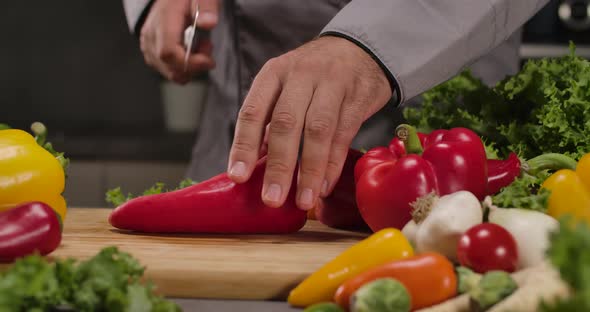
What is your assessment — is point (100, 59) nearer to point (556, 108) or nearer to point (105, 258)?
point (556, 108)

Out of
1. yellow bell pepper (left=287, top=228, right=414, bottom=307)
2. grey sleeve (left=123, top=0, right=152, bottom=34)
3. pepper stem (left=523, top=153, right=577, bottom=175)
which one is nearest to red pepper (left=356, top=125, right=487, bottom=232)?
pepper stem (left=523, top=153, right=577, bottom=175)

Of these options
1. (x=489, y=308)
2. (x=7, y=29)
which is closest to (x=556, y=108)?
(x=489, y=308)

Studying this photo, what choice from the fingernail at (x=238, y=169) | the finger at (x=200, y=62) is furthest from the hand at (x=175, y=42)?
the fingernail at (x=238, y=169)

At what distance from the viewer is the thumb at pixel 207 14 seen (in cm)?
177

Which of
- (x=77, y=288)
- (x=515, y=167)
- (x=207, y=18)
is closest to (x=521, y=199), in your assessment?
(x=515, y=167)

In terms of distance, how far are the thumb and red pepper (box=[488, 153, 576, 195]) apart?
72cm

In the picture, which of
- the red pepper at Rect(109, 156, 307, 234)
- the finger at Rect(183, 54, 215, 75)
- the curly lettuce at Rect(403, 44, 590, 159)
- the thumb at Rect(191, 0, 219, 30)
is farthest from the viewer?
the finger at Rect(183, 54, 215, 75)

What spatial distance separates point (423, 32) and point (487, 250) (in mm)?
719

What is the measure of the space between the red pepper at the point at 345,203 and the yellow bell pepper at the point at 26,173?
1.59ft

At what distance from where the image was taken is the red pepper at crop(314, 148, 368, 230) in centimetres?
148

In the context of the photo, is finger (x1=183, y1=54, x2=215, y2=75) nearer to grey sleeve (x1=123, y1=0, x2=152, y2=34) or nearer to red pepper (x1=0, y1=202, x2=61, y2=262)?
grey sleeve (x1=123, y1=0, x2=152, y2=34)

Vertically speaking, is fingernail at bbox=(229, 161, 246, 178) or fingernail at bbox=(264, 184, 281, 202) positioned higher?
fingernail at bbox=(229, 161, 246, 178)

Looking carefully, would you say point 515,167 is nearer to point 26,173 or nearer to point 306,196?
point 306,196

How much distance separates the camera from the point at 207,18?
5.82 feet
